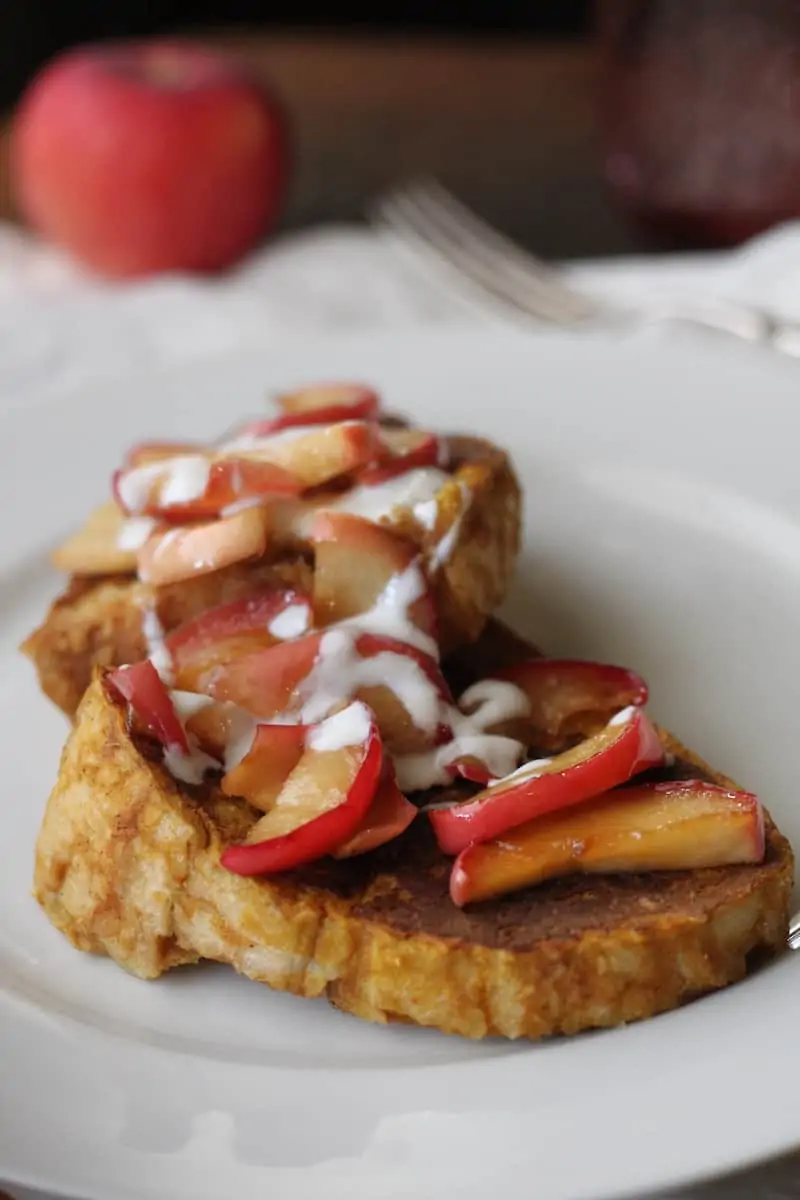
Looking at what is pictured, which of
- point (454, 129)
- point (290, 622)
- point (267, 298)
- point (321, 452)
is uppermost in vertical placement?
point (321, 452)

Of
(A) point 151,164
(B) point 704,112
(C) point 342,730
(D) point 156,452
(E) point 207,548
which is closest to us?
(C) point 342,730

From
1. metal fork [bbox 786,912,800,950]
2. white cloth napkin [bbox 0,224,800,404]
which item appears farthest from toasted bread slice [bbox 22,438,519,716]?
white cloth napkin [bbox 0,224,800,404]

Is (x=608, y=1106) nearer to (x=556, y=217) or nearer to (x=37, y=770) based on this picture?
(x=37, y=770)

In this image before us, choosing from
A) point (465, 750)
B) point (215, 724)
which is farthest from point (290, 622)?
point (465, 750)

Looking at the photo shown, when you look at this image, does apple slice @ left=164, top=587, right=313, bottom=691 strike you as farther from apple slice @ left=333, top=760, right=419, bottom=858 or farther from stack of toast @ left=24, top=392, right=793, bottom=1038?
apple slice @ left=333, top=760, right=419, bottom=858

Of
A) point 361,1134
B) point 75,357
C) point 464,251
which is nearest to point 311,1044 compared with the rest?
point 361,1134

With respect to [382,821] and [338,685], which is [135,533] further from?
[382,821]
